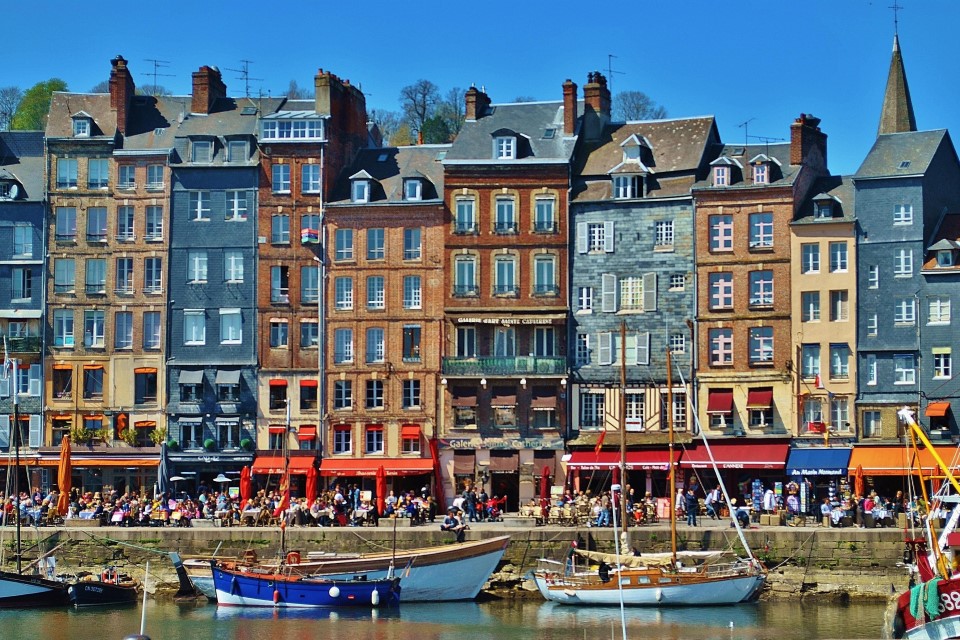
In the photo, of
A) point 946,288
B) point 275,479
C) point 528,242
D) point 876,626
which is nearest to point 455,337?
point 528,242

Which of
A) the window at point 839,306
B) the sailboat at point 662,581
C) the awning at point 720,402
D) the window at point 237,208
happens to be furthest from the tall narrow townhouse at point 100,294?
the window at point 839,306

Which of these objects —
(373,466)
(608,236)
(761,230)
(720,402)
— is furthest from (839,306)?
(373,466)

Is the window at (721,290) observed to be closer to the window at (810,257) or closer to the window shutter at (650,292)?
the window shutter at (650,292)

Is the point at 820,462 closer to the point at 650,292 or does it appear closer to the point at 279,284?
the point at 650,292

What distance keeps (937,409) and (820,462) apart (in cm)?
434

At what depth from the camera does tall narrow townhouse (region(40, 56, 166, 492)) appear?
6850 cm

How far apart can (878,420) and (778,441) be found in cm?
352

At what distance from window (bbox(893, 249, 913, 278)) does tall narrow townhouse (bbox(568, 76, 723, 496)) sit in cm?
716

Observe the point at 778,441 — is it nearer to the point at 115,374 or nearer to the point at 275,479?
the point at 275,479

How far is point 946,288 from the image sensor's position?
204 ft

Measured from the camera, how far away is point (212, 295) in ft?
224

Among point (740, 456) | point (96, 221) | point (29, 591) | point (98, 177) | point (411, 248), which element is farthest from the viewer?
point (98, 177)

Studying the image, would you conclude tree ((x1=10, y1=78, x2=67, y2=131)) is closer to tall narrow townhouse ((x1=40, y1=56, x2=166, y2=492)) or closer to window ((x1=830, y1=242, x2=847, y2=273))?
tall narrow townhouse ((x1=40, y1=56, x2=166, y2=492))

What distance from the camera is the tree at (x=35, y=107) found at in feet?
334
